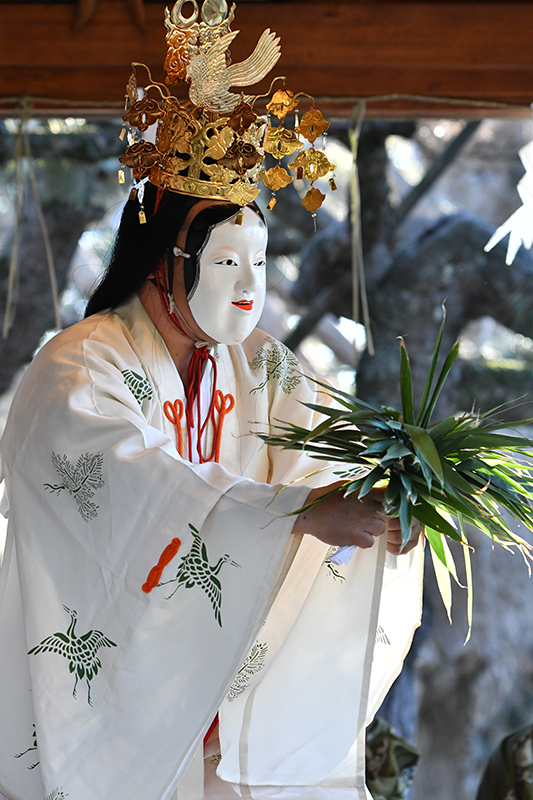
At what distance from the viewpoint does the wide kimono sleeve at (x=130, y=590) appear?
1449mm

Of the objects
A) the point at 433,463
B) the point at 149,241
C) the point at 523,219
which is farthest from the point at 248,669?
the point at 523,219

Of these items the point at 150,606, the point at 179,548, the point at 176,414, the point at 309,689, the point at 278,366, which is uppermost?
the point at 278,366

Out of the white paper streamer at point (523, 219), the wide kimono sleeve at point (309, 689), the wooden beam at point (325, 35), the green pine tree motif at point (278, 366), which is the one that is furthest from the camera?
the white paper streamer at point (523, 219)

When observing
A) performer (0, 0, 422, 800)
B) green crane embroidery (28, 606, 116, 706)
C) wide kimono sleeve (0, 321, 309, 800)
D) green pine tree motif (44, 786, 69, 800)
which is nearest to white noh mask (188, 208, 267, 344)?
performer (0, 0, 422, 800)

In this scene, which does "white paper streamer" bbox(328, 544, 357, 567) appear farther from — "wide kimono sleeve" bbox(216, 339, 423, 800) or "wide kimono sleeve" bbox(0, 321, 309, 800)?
"wide kimono sleeve" bbox(216, 339, 423, 800)

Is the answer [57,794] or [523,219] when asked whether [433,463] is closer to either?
[57,794]

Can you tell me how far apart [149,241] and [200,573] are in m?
0.73

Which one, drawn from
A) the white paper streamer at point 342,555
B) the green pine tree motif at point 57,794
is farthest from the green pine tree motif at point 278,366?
the green pine tree motif at point 57,794

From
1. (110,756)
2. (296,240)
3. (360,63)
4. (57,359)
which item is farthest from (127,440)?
(296,240)

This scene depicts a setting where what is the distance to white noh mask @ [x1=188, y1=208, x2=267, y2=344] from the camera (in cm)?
168

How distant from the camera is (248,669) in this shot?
167 cm

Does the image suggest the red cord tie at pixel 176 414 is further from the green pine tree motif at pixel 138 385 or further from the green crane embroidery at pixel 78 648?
Result: the green crane embroidery at pixel 78 648

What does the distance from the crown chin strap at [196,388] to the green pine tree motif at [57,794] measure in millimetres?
692

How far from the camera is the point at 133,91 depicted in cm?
168
